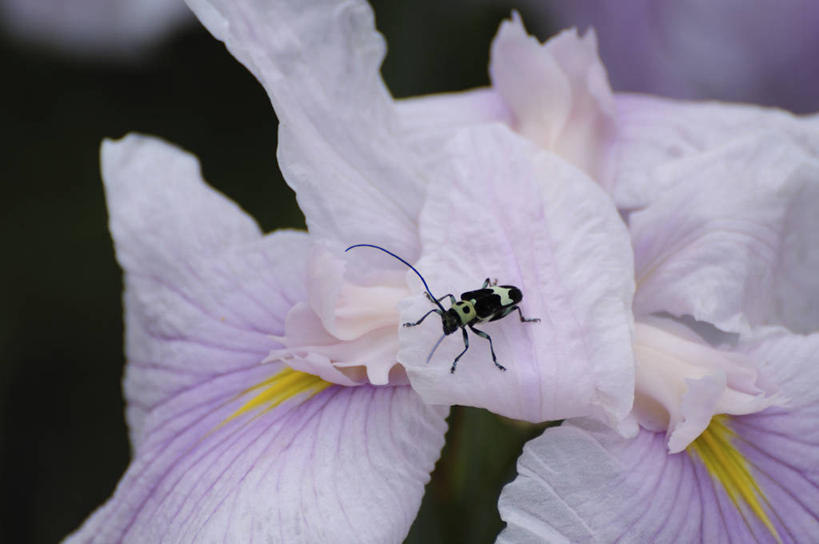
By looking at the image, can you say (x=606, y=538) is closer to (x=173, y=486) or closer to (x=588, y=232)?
(x=588, y=232)

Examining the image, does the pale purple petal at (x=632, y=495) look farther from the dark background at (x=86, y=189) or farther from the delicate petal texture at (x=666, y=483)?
the dark background at (x=86, y=189)

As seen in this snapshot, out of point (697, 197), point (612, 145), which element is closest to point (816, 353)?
point (697, 197)

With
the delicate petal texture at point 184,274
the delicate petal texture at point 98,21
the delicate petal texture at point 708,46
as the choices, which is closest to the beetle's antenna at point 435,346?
the delicate petal texture at point 184,274

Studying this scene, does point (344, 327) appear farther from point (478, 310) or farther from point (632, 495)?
point (632, 495)

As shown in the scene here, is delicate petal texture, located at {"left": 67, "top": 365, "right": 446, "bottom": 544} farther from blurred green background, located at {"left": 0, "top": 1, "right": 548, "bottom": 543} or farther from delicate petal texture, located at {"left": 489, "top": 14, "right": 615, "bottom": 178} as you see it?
blurred green background, located at {"left": 0, "top": 1, "right": 548, "bottom": 543}

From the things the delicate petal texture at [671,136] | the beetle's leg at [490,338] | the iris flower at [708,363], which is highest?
the beetle's leg at [490,338]

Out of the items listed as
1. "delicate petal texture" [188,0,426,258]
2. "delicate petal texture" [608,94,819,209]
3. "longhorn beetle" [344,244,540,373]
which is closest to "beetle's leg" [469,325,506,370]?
"longhorn beetle" [344,244,540,373]

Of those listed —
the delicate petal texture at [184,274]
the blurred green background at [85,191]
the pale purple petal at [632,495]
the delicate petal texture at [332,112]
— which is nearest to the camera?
the pale purple petal at [632,495]
